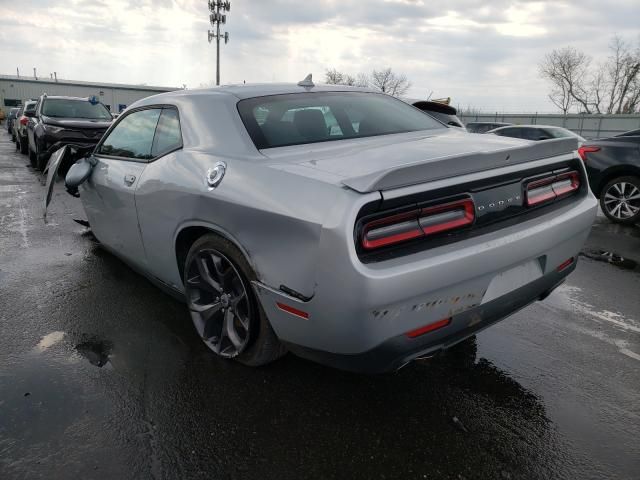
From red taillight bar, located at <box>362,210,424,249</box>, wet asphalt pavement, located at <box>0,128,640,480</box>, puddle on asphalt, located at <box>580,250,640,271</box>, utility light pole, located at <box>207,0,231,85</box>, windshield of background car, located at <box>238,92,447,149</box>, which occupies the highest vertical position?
utility light pole, located at <box>207,0,231,85</box>

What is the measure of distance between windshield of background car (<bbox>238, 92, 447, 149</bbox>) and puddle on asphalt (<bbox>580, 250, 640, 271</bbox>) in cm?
292

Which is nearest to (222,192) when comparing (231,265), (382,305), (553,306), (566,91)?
(231,265)

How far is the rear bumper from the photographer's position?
2014 mm

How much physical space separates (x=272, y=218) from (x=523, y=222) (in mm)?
1258

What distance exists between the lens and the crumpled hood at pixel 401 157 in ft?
6.47

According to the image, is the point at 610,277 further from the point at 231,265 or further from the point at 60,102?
the point at 60,102

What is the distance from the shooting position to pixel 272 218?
2143 mm

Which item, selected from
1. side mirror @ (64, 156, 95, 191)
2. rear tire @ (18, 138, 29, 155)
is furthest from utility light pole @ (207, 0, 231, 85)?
side mirror @ (64, 156, 95, 191)

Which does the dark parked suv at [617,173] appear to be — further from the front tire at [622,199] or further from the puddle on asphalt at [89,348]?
the puddle on asphalt at [89,348]

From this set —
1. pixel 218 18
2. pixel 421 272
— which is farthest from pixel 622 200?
pixel 218 18

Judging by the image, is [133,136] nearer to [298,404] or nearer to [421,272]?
[298,404]

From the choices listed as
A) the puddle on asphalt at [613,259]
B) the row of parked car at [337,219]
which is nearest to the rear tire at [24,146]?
the row of parked car at [337,219]

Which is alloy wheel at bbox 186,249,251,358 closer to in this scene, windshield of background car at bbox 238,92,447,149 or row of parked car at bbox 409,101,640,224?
windshield of background car at bbox 238,92,447,149

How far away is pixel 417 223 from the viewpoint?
6.75 ft
